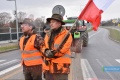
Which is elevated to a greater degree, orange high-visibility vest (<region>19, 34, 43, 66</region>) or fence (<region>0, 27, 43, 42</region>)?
orange high-visibility vest (<region>19, 34, 43, 66</region>)

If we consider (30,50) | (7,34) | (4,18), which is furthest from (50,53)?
(4,18)

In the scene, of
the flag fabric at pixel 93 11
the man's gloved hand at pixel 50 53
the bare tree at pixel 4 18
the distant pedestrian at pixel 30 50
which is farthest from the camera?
the bare tree at pixel 4 18

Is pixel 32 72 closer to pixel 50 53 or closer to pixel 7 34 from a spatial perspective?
pixel 50 53

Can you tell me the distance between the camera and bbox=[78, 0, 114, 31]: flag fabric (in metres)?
5.01

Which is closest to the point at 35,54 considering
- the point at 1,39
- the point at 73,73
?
the point at 73,73

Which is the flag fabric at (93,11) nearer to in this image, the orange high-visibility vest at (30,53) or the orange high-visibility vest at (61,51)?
the orange high-visibility vest at (61,51)

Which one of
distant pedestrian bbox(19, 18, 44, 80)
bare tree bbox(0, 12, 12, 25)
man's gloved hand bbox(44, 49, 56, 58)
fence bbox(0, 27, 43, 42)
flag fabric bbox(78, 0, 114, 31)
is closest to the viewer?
man's gloved hand bbox(44, 49, 56, 58)

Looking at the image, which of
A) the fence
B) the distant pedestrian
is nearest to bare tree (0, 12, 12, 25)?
the fence

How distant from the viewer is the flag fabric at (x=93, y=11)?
16.4 feet

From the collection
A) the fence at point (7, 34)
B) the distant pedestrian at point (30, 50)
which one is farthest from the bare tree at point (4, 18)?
the distant pedestrian at point (30, 50)

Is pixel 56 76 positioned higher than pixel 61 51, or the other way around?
pixel 61 51

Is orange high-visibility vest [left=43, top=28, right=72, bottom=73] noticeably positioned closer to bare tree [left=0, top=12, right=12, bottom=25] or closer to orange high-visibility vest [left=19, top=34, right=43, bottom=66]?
orange high-visibility vest [left=19, top=34, right=43, bottom=66]

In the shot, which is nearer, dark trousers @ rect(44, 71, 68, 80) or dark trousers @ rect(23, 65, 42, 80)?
dark trousers @ rect(44, 71, 68, 80)

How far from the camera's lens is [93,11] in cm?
510
